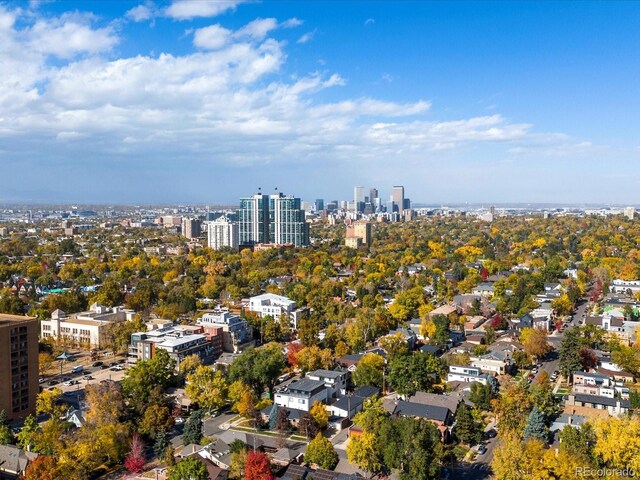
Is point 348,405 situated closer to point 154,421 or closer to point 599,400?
point 154,421

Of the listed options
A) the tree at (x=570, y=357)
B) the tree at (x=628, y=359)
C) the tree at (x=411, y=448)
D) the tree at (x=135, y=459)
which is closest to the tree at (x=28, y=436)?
the tree at (x=135, y=459)

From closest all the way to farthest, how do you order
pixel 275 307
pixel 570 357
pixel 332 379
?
pixel 332 379
pixel 570 357
pixel 275 307

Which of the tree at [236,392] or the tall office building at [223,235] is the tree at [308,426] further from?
the tall office building at [223,235]

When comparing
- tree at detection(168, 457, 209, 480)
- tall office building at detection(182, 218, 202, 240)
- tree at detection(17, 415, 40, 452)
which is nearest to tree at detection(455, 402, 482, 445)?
tree at detection(168, 457, 209, 480)

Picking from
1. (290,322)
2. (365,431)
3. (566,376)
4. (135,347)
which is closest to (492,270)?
(290,322)

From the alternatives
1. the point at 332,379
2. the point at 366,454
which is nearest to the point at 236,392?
the point at 332,379

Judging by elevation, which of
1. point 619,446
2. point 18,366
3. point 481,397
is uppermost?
point 18,366

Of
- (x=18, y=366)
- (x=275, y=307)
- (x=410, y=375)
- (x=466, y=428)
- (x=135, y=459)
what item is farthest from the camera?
(x=275, y=307)
